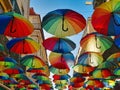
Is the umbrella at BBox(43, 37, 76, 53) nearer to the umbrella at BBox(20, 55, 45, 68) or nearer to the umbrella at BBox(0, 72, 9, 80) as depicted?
the umbrella at BBox(20, 55, 45, 68)

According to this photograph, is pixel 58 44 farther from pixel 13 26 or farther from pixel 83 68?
pixel 83 68

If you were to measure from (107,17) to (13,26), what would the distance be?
3.70m

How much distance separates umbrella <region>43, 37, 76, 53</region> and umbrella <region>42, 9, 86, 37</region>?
1.54m

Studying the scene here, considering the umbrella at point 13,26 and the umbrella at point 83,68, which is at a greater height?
the umbrella at point 13,26

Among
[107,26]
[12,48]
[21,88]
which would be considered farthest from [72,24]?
[21,88]

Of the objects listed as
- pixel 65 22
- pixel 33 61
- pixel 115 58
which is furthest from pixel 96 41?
pixel 33 61

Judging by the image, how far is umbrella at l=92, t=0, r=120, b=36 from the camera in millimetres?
9370

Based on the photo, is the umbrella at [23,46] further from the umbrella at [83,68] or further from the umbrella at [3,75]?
the umbrella at [83,68]

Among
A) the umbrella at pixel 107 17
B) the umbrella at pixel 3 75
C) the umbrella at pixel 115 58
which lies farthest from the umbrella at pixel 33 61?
the umbrella at pixel 107 17

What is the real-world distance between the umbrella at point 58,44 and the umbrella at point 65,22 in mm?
1543

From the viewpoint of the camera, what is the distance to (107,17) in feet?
31.2

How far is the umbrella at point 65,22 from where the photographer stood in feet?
34.3

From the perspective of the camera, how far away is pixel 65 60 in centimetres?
1474

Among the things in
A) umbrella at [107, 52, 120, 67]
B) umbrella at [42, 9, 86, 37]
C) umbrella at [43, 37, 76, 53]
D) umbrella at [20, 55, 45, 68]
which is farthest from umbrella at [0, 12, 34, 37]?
umbrella at [107, 52, 120, 67]
